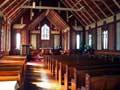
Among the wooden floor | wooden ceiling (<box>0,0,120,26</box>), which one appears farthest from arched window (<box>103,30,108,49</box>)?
the wooden floor

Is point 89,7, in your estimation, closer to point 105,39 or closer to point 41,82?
point 105,39

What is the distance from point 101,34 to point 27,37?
321 inches

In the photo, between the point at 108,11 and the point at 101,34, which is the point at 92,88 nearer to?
the point at 108,11

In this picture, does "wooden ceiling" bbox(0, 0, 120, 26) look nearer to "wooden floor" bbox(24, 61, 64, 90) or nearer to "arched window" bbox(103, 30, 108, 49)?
"arched window" bbox(103, 30, 108, 49)

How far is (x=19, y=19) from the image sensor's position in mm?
23000

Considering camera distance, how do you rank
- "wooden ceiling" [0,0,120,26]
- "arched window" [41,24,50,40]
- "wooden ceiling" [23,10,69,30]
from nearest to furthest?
1. "wooden ceiling" [0,0,120,26]
2. "wooden ceiling" [23,10,69,30]
3. "arched window" [41,24,50,40]

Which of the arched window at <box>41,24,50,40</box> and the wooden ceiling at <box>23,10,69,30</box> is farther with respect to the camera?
the arched window at <box>41,24,50,40</box>

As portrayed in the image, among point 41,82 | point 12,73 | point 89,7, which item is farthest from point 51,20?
point 12,73

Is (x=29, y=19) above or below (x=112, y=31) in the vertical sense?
above

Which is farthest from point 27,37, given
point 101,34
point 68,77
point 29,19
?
point 68,77

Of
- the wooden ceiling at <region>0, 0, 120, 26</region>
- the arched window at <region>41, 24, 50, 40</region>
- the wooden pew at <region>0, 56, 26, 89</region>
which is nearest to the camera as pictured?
the wooden pew at <region>0, 56, 26, 89</region>

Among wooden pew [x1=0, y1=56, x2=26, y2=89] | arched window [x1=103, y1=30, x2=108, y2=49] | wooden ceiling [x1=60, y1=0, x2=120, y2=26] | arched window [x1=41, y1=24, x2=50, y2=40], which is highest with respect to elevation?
wooden ceiling [x1=60, y1=0, x2=120, y2=26]

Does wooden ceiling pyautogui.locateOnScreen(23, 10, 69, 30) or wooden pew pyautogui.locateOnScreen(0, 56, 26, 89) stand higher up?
wooden ceiling pyautogui.locateOnScreen(23, 10, 69, 30)

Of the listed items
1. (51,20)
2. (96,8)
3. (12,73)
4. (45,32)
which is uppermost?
(51,20)
